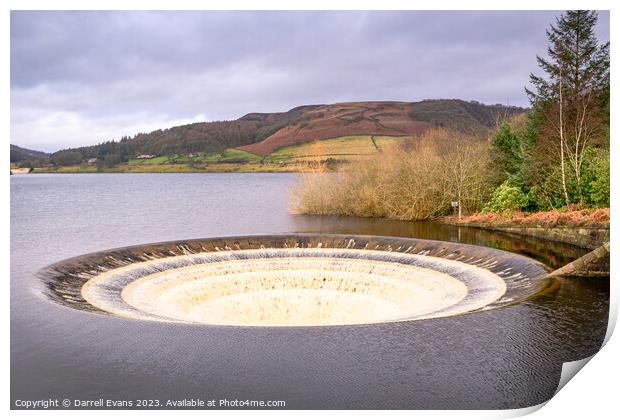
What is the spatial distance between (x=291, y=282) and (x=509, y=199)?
1024 centimetres

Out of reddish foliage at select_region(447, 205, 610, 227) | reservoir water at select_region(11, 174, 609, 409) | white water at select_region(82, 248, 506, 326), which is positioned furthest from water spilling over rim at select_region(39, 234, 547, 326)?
reddish foliage at select_region(447, 205, 610, 227)

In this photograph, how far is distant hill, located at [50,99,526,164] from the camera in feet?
109

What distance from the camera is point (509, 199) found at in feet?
68.1

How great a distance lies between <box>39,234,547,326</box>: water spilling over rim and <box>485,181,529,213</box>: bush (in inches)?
228

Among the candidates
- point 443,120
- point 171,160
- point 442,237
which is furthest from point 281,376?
point 171,160

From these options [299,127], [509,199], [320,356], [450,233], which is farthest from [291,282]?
[299,127]

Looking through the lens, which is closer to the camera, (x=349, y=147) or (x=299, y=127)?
(x=349, y=147)

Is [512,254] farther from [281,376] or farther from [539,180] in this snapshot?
[281,376]

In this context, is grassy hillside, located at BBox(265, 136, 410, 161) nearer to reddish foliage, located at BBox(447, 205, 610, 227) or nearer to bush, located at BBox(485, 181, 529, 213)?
reddish foliage, located at BBox(447, 205, 610, 227)

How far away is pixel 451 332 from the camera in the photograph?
7621 millimetres

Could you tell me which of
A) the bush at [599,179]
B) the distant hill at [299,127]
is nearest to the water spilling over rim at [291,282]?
the bush at [599,179]

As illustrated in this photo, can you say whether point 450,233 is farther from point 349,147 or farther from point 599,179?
point 349,147

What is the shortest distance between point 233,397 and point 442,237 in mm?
14098

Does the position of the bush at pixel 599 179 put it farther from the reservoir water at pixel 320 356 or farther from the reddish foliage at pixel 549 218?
the reservoir water at pixel 320 356
